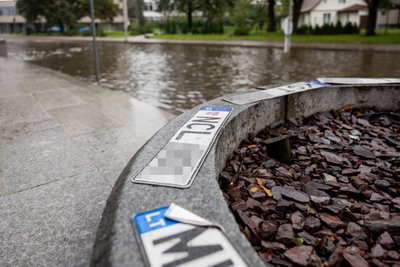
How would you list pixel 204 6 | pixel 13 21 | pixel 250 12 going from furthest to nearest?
pixel 13 21 < pixel 250 12 < pixel 204 6

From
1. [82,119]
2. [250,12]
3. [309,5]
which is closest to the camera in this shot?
[82,119]

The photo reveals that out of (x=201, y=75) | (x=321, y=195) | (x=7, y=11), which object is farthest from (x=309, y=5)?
(x=7, y=11)

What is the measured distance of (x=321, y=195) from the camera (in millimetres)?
2025

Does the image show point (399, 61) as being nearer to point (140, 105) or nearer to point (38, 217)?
point (140, 105)

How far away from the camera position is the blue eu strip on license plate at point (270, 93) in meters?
2.92

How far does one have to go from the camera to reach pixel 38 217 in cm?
200

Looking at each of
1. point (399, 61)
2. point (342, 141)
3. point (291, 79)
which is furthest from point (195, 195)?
point (399, 61)

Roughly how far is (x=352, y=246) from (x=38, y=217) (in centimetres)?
177

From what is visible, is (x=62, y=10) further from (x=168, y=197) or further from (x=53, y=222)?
(x=168, y=197)

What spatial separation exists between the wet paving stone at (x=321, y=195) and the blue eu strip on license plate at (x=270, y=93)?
0.31 metres

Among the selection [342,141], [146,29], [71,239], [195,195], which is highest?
[146,29]

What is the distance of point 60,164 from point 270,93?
2021 mm

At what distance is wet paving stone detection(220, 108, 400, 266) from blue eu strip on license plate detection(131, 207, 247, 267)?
1.52 ft

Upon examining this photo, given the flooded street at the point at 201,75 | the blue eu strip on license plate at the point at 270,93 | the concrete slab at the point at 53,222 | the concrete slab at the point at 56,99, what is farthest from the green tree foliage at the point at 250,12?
the concrete slab at the point at 53,222
